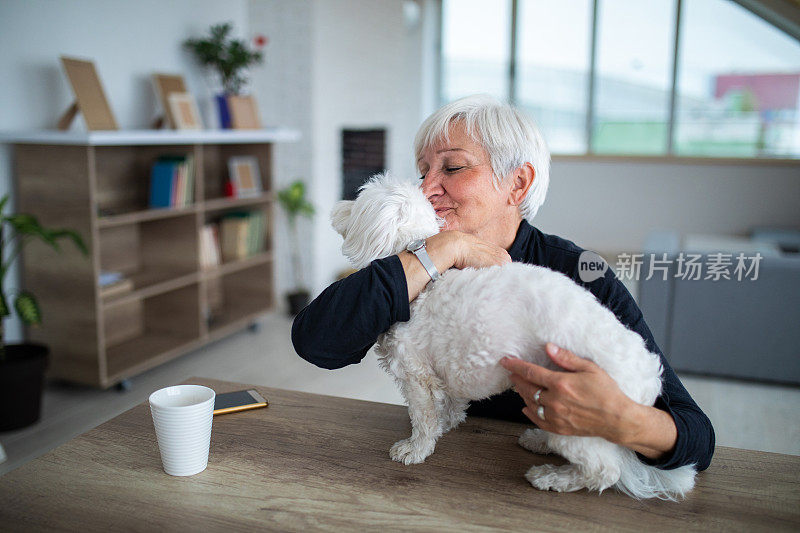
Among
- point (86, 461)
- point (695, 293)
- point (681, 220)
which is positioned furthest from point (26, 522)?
point (681, 220)

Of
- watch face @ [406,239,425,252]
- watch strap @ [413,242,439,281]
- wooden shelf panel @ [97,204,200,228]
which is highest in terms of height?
watch face @ [406,239,425,252]

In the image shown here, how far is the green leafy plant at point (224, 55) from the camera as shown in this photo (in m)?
4.45

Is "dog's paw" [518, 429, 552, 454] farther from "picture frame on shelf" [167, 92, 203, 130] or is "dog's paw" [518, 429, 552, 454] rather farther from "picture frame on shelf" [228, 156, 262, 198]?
"picture frame on shelf" [228, 156, 262, 198]

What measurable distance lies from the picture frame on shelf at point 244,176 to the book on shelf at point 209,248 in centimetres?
34

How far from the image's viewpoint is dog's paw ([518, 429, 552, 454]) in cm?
114

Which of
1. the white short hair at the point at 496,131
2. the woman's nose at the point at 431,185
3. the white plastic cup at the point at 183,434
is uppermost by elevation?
the white short hair at the point at 496,131

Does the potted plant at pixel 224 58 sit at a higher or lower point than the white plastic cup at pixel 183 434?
higher

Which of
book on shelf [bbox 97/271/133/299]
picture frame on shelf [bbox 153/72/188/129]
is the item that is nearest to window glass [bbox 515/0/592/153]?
picture frame on shelf [bbox 153/72/188/129]

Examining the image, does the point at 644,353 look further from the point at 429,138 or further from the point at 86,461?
the point at 86,461

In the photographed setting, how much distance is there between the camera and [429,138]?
139 cm

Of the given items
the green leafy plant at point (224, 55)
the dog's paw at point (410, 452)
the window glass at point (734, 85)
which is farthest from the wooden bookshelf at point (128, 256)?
the window glass at point (734, 85)

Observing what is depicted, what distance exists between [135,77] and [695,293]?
3.86 meters

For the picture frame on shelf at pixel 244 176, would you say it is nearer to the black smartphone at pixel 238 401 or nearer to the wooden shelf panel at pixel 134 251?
the wooden shelf panel at pixel 134 251

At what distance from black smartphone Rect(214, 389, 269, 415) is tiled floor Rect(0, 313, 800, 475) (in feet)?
6.04
